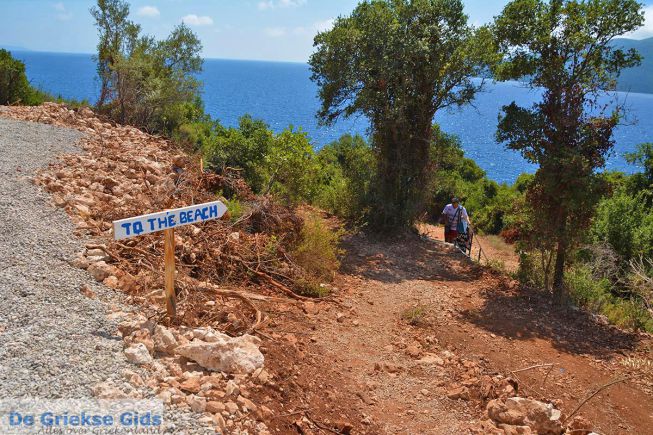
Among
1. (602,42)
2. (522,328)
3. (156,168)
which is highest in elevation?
(602,42)

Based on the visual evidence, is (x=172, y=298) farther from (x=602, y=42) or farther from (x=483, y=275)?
(x=602, y=42)

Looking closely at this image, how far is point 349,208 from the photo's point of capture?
43.0ft

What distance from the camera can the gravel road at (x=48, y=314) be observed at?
3.70m

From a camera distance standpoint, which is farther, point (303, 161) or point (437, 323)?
point (303, 161)

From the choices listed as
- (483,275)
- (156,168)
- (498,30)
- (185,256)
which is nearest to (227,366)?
(185,256)

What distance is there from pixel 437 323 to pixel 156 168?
19.3 ft

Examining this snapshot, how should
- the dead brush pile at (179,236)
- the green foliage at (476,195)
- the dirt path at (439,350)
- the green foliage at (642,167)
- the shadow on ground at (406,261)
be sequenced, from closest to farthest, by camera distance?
the dirt path at (439,350) → the dead brush pile at (179,236) → the shadow on ground at (406,261) → the green foliage at (642,167) → the green foliage at (476,195)

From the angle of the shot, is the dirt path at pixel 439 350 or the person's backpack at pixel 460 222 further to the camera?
the person's backpack at pixel 460 222

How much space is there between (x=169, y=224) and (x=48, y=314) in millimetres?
1251

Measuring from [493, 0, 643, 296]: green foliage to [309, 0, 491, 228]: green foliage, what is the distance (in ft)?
6.00

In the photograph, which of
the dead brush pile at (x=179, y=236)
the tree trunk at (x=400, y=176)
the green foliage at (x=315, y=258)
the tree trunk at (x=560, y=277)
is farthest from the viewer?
the tree trunk at (x=400, y=176)

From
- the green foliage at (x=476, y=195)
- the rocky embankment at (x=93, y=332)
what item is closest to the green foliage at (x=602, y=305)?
the green foliage at (x=476, y=195)

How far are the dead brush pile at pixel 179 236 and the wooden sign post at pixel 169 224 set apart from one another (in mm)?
372

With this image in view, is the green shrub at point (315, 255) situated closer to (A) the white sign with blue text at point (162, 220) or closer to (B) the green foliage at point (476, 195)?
(A) the white sign with blue text at point (162, 220)
